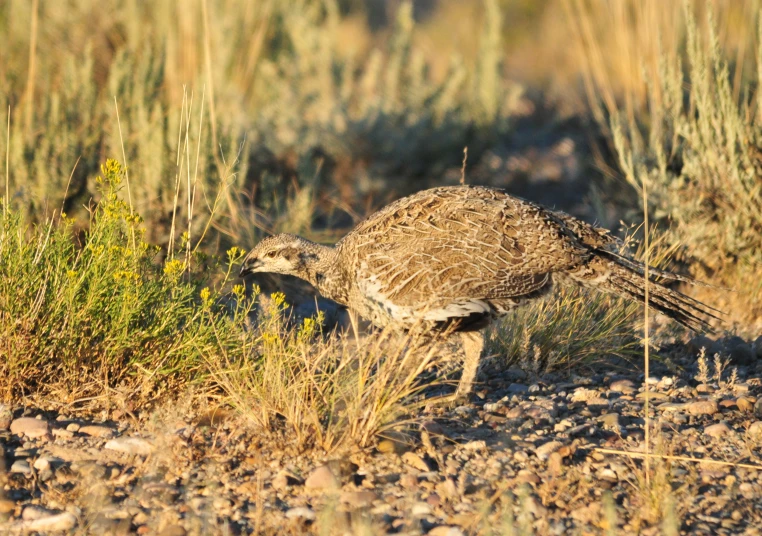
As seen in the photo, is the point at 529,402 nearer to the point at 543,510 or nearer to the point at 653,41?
the point at 543,510

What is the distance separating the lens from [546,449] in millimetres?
3811

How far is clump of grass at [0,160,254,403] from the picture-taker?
4.07 metres

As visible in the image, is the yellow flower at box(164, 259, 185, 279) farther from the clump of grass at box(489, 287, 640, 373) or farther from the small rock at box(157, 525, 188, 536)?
the clump of grass at box(489, 287, 640, 373)

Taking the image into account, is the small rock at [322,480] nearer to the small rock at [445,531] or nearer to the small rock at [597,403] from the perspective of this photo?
the small rock at [445,531]

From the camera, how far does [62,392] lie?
164 inches

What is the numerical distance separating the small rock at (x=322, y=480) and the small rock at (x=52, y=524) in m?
0.86

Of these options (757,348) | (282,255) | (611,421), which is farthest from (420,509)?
(757,348)

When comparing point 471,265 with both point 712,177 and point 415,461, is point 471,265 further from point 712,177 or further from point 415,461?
point 712,177

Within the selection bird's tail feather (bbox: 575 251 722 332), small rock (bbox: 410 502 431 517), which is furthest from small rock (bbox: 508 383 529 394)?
small rock (bbox: 410 502 431 517)

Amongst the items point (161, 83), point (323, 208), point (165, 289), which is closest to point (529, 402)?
point (165, 289)

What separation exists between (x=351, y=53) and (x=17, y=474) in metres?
6.88

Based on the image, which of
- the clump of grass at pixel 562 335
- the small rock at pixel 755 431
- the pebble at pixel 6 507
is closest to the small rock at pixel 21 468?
the pebble at pixel 6 507

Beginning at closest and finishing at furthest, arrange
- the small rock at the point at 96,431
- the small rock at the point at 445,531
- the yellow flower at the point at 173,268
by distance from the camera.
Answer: the small rock at the point at 445,531 → the small rock at the point at 96,431 → the yellow flower at the point at 173,268

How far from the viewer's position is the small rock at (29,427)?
12.9ft
